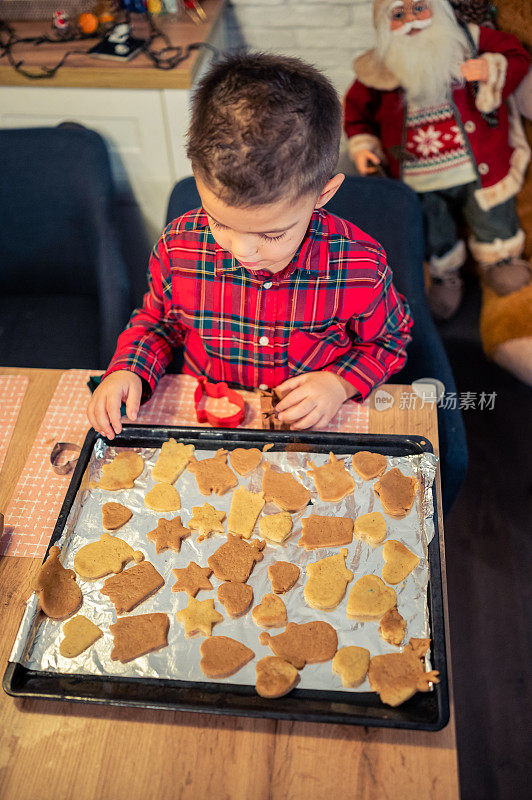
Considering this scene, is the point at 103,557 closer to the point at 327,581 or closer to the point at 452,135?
the point at 327,581

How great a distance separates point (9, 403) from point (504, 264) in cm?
146

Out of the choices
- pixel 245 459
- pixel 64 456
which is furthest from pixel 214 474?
pixel 64 456

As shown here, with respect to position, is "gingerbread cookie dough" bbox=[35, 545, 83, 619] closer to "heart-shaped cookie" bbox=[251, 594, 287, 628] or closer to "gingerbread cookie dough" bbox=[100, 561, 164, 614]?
"gingerbread cookie dough" bbox=[100, 561, 164, 614]

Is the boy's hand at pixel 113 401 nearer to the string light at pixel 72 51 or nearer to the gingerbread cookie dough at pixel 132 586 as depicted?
the gingerbread cookie dough at pixel 132 586

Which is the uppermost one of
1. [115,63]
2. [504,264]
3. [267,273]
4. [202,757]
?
[115,63]

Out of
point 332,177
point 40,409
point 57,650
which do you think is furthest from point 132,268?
point 57,650

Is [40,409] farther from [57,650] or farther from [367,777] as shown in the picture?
[367,777]

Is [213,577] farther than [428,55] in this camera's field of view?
No

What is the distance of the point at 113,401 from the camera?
98 cm

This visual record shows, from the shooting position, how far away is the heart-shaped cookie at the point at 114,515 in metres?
0.87

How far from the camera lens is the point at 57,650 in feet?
2.50

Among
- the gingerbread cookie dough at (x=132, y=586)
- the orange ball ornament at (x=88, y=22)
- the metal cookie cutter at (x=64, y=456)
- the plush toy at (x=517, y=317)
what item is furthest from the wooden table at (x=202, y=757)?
the orange ball ornament at (x=88, y=22)

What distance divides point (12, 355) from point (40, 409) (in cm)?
57

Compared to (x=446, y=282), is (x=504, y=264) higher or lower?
higher
